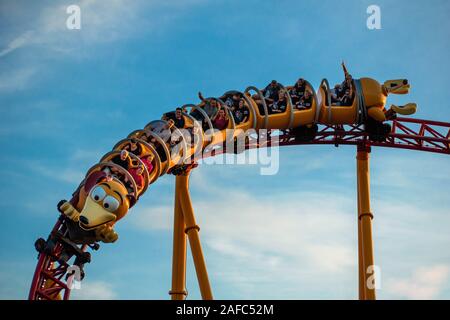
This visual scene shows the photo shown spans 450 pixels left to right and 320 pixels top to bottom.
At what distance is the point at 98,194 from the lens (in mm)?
7934

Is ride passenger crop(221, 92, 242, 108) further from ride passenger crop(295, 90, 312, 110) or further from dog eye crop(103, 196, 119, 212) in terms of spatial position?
dog eye crop(103, 196, 119, 212)

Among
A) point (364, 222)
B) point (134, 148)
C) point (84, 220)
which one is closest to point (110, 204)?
point (84, 220)

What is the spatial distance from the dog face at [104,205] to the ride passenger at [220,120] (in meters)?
2.31

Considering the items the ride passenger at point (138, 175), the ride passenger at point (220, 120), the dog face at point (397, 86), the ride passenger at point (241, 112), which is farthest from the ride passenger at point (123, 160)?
the dog face at point (397, 86)

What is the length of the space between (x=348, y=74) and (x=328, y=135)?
999 millimetres

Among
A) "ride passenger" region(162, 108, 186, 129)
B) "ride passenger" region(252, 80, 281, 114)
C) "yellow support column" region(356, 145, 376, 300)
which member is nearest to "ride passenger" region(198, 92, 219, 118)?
"ride passenger" region(162, 108, 186, 129)

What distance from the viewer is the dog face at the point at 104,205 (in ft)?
25.6

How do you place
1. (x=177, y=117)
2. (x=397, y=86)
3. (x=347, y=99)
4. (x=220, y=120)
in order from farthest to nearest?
(x=397, y=86) < (x=347, y=99) < (x=220, y=120) < (x=177, y=117)

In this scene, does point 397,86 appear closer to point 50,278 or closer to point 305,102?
point 305,102

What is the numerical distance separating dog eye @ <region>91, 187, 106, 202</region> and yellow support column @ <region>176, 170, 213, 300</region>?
309cm

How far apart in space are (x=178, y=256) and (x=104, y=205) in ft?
10.4

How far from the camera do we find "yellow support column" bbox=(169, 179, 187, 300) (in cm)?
1058

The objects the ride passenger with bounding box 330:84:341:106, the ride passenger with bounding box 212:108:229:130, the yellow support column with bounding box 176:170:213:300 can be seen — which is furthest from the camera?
the ride passenger with bounding box 330:84:341:106
